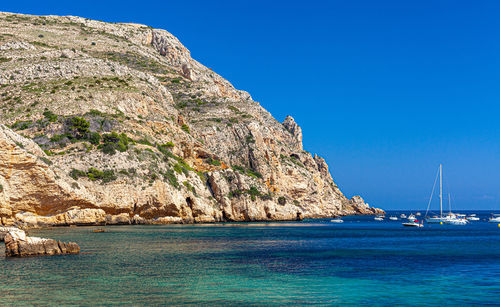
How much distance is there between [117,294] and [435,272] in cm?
1808

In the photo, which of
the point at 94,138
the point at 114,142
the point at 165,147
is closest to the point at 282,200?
the point at 165,147

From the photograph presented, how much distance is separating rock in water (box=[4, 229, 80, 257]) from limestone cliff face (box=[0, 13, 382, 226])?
23.2m

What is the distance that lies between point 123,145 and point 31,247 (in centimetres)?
4661

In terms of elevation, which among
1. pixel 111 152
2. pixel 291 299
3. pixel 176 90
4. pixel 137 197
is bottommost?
pixel 291 299

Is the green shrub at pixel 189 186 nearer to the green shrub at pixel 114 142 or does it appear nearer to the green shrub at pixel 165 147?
the green shrub at pixel 165 147

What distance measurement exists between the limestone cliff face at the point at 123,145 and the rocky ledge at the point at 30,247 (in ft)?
75.9

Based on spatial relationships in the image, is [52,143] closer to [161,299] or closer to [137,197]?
[137,197]

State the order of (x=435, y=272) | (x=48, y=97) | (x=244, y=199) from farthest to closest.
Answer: (x=244, y=199) → (x=48, y=97) → (x=435, y=272)

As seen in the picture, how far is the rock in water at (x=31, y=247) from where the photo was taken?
29688 mm

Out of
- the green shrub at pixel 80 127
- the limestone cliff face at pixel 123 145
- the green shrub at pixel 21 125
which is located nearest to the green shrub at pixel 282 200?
the limestone cliff face at pixel 123 145

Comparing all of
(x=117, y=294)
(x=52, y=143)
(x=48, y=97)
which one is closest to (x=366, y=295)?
(x=117, y=294)

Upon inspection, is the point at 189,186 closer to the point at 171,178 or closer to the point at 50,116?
the point at 171,178

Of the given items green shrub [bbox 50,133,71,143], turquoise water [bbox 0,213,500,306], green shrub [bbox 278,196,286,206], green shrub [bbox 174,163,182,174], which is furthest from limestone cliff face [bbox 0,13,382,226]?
turquoise water [bbox 0,213,500,306]

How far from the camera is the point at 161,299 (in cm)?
1773
